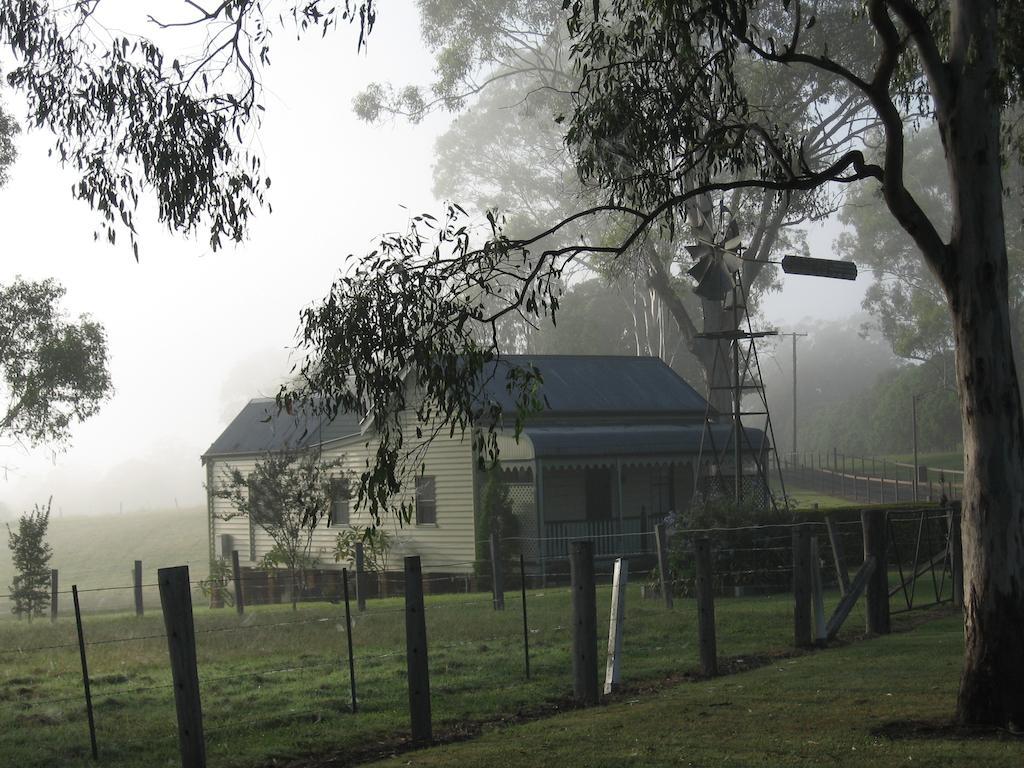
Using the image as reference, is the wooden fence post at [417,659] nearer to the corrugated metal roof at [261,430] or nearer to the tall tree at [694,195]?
the tall tree at [694,195]

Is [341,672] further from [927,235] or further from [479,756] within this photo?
[927,235]

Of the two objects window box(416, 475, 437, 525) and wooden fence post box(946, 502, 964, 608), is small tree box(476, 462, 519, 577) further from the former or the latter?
wooden fence post box(946, 502, 964, 608)

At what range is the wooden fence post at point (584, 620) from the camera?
11.7 meters

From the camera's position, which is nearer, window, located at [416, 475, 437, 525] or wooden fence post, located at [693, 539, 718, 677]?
wooden fence post, located at [693, 539, 718, 677]

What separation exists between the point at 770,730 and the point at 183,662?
4468mm

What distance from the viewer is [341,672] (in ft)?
48.8

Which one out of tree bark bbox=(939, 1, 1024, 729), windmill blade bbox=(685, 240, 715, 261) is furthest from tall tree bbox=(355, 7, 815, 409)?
tree bark bbox=(939, 1, 1024, 729)

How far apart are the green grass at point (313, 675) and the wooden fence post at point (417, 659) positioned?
1.58 feet

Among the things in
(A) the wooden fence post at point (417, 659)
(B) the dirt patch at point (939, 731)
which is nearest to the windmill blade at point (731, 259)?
(B) the dirt patch at point (939, 731)

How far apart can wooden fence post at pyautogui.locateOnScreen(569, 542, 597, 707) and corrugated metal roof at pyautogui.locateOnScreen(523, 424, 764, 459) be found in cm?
1630

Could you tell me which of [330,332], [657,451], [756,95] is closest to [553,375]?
[657,451]

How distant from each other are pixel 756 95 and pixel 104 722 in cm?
3383

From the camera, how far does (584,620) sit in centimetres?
1168

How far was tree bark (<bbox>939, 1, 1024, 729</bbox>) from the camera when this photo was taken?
33.3ft
